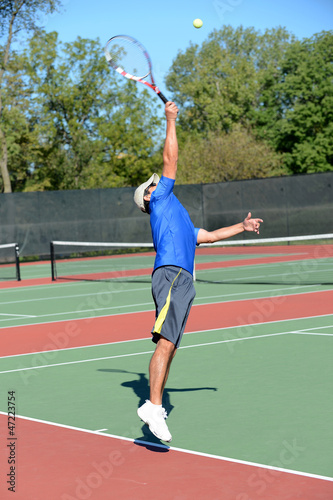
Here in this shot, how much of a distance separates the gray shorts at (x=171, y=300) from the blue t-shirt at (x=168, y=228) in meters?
0.05

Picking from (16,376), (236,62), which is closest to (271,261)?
(16,376)

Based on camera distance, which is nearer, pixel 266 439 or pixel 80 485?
pixel 80 485

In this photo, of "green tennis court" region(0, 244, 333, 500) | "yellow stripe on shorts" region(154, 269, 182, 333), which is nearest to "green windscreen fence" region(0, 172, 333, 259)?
"green tennis court" region(0, 244, 333, 500)

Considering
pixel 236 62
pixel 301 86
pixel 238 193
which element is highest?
pixel 236 62

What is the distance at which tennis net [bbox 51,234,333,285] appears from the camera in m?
16.8

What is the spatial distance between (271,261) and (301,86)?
2874 centimetres

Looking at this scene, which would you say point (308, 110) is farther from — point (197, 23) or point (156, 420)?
point (156, 420)

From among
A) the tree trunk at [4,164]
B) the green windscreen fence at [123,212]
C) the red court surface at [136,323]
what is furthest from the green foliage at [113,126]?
the red court surface at [136,323]

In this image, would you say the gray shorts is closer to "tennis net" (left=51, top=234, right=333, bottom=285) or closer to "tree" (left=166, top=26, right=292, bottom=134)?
"tennis net" (left=51, top=234, right=333, bottom=285)

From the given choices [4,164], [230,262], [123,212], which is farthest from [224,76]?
[230,262]

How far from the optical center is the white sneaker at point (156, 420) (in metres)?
4.67

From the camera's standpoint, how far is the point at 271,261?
21.8 metres

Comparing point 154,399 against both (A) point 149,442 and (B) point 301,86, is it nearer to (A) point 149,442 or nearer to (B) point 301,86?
(A) point 149,442

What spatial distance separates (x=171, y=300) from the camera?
4973 mm
